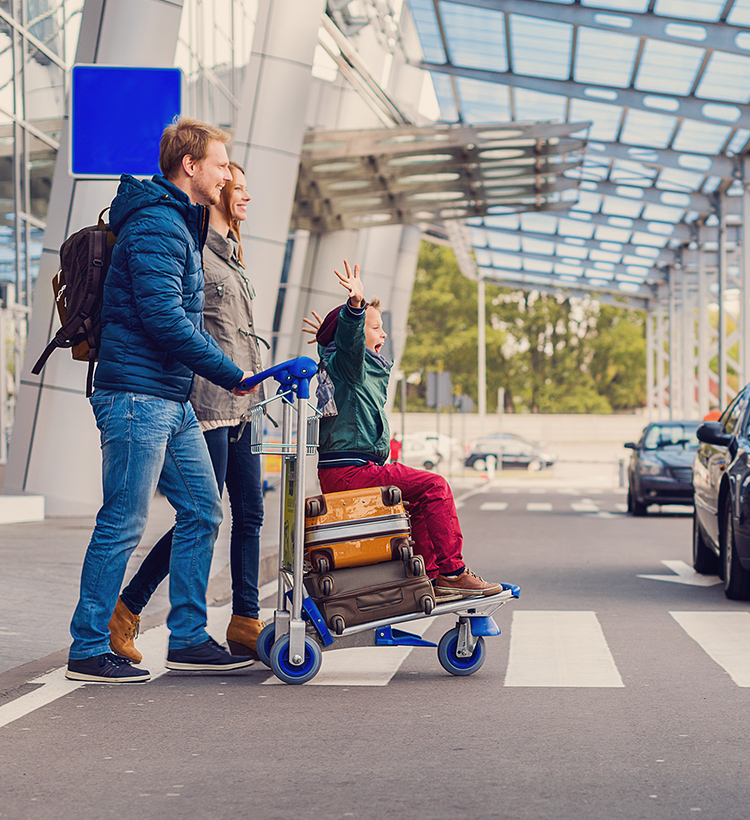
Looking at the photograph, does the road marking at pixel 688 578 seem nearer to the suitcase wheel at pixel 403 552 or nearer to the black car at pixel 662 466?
the suitcase wheel at pixel 403 552

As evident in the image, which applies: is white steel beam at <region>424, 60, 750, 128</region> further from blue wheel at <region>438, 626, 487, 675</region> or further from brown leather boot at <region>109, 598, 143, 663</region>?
brown leather boot at <region>109, 598, 143, 663</region>

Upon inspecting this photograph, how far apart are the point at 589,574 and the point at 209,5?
51.5ft

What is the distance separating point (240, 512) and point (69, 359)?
30.7ft

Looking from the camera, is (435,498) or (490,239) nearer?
(435,498)

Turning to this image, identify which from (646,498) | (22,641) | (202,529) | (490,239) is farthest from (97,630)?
(490,239)

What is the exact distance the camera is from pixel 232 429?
6.48 metres

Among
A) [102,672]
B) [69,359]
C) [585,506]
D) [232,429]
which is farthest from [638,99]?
[102,672]

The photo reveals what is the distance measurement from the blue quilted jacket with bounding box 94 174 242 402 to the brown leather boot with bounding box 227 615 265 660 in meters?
1.15

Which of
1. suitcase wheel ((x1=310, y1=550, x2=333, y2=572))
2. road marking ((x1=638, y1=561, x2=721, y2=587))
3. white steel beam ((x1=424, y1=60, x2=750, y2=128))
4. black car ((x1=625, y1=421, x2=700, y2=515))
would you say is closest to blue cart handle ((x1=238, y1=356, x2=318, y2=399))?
suitcase wheel ((x1=310, y1=550, x2=333, y2=572))

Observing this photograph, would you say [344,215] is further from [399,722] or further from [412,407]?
[412,407]

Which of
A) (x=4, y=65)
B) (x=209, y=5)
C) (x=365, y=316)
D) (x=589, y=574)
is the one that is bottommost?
(x=589, y=574)

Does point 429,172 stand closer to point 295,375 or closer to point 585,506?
point 585,506

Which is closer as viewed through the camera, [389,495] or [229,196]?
[389,495]

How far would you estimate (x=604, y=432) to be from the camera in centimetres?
7044
